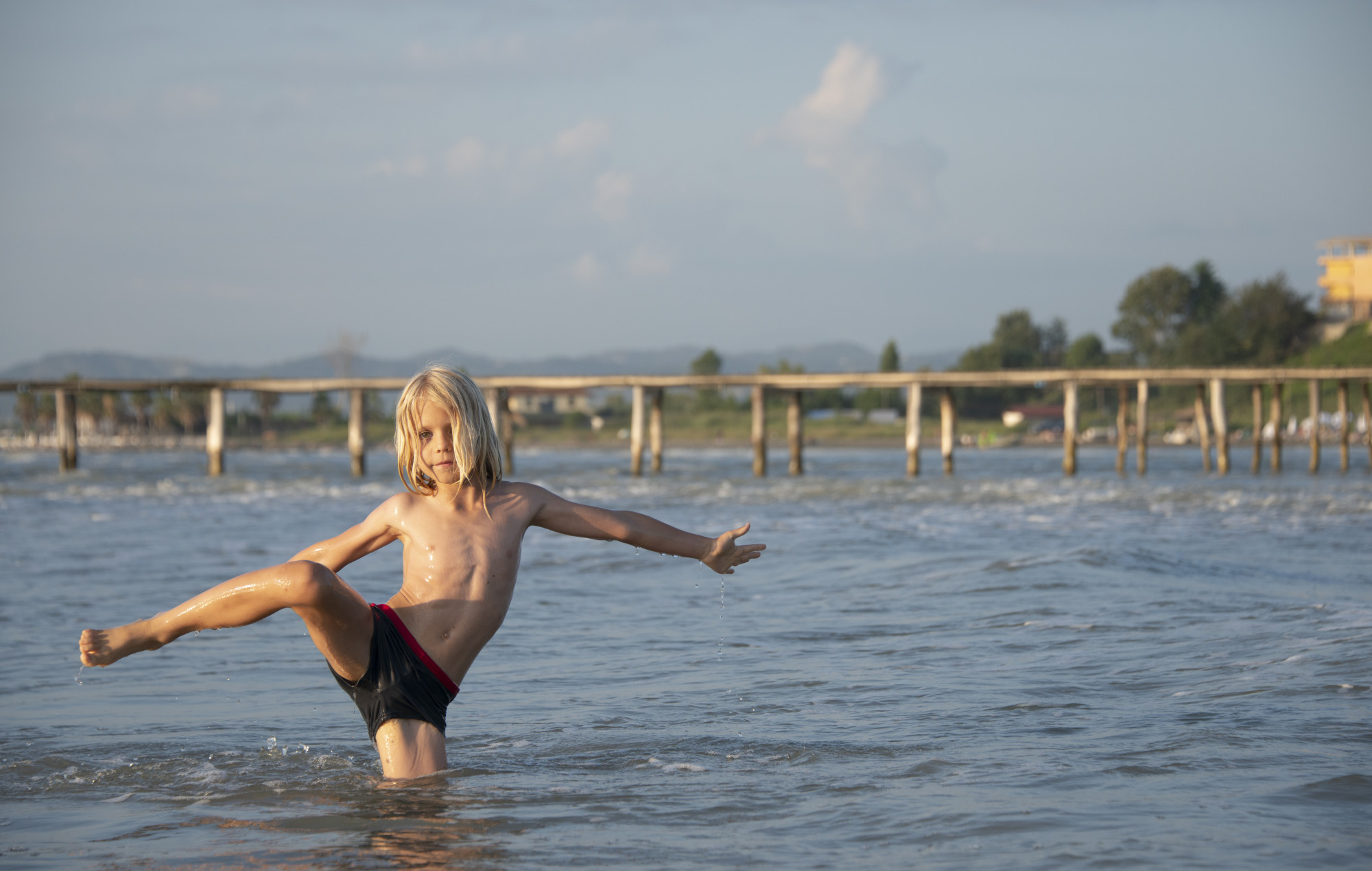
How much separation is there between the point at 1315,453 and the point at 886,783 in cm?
3348

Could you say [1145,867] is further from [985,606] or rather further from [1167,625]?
[985,606]

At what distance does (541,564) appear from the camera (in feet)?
40.8

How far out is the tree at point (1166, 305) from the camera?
112875mm

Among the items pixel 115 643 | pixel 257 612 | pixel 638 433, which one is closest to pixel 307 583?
pixel 257 612

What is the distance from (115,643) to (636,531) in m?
1.62

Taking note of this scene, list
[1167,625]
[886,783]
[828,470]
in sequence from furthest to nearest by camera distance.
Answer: [828,470], [1167,625], [886,783]

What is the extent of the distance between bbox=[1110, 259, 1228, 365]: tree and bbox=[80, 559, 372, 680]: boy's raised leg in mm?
Answer: 114824

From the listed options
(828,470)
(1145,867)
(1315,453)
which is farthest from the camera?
(828,470)

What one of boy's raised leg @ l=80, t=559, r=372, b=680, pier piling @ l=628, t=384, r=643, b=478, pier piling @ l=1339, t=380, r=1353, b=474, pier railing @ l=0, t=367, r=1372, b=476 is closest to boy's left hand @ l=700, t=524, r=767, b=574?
boy's raised leg @ l=80, t=559, r=372, b=680

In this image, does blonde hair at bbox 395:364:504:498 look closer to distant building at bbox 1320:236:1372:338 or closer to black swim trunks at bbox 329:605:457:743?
black swim trunks at bbox 329:605:457:743

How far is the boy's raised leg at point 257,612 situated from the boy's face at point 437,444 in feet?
1.58

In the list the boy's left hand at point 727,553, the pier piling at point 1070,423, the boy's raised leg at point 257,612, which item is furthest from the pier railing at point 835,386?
the boy's raised leg at point 257,612

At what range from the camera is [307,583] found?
3.69 m

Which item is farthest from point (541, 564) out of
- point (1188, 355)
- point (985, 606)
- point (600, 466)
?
point (1188, 355)
